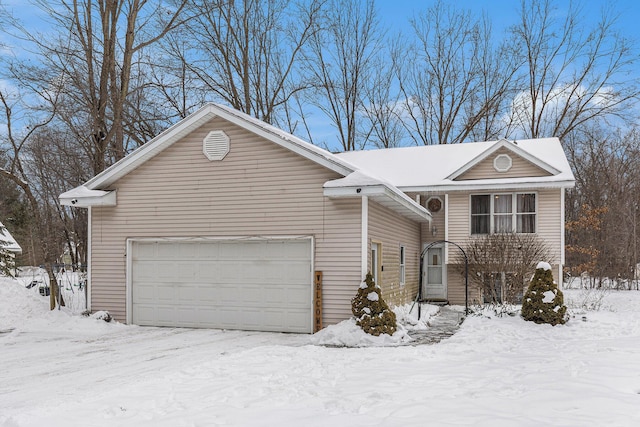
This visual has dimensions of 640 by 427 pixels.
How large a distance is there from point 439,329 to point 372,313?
8.07 feet

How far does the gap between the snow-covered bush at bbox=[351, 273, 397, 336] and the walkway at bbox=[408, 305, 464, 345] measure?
597 mm

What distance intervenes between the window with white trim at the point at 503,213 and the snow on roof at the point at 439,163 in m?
0.71

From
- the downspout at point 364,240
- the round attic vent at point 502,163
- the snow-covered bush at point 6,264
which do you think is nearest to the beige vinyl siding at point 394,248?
the downspout at point 364,240

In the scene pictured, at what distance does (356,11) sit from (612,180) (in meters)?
17.2

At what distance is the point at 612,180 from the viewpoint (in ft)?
92.1

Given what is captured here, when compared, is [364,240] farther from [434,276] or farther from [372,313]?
[434,276]

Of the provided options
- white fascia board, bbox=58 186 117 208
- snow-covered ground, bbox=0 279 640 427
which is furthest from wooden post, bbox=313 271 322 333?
white fascia board, bbox=58 186 117 208

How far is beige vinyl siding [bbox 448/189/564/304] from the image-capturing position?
17.1 m

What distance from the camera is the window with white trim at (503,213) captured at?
57.5 ft

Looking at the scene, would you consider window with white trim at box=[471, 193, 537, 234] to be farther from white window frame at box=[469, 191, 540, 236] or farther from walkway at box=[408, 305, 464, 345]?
walkway at box=[408, 305, 464, 345]

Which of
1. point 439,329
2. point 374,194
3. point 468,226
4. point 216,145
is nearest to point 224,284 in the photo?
point 216,145

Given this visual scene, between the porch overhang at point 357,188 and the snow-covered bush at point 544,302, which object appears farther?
the snow-covered bush at point 544,302

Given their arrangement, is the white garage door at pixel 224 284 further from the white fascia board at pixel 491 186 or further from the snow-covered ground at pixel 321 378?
the white fascia board at pixel 491 186

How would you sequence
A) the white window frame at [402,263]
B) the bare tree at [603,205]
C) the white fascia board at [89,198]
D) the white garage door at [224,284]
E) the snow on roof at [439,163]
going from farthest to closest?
the bare tree at [603,205] < the snow on roof at [439,163] < the white window frame at [402,263] < the white fascia board at [89,198] < the white garage door at [224,284]
